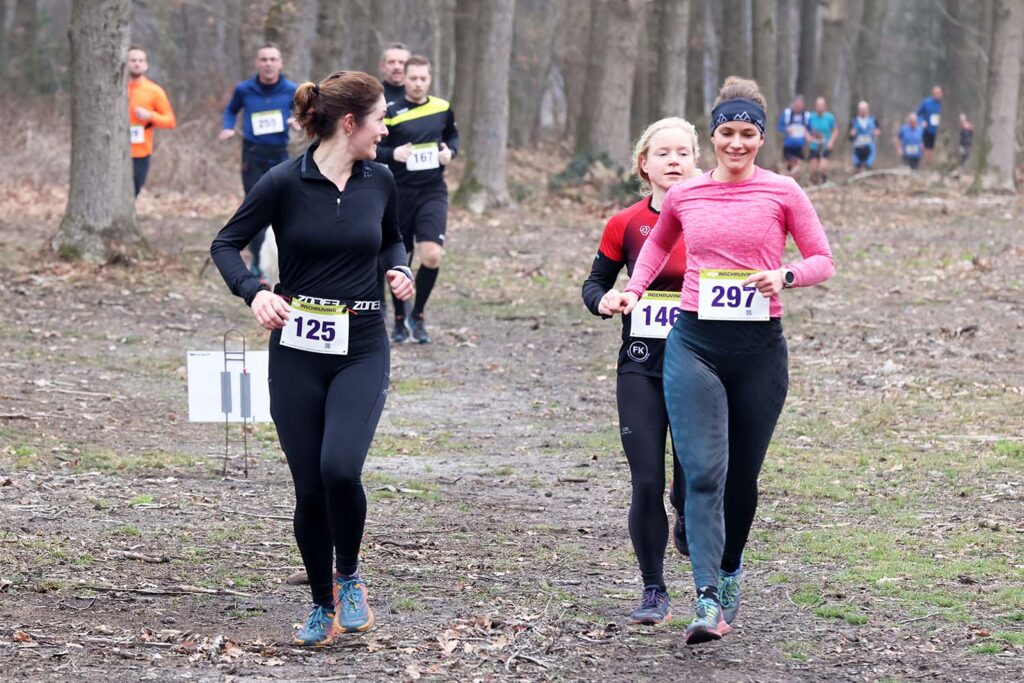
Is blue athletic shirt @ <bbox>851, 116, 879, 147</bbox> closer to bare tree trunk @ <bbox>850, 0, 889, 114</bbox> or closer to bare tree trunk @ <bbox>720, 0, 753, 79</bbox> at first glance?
bare tree trunk @ <bbox>720, 0, 753, 79</bbox>

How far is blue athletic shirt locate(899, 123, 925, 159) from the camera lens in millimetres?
40719

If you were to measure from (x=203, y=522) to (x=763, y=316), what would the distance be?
317cm

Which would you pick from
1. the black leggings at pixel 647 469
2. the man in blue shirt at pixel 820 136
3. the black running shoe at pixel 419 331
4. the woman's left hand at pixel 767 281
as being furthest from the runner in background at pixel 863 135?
the woman's left hand at pixel 767 281

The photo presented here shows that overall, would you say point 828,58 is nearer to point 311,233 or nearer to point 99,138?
point 99,138

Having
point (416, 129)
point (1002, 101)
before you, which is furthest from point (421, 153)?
point (1002, 101)

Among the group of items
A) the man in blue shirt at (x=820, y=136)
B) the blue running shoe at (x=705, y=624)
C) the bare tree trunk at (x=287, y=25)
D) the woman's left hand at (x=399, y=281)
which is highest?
the bare tree trunk at (x=287, y=25)

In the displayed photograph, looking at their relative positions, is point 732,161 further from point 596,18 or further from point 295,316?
point 596,18

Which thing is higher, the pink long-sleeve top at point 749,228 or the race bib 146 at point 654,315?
the pink long-sleeve top at point 749,228

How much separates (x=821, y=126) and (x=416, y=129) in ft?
78.3

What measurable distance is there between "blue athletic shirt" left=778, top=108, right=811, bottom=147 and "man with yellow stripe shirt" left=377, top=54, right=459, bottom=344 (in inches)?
874

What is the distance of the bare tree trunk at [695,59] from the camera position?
1547 inches

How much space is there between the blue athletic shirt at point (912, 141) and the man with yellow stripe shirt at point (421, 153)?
30.0m

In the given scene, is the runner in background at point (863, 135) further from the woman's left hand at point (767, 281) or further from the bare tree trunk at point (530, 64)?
the woman's left hand at point (767, 281)

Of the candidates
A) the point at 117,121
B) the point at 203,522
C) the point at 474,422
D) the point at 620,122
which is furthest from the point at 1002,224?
the point at 203,522
